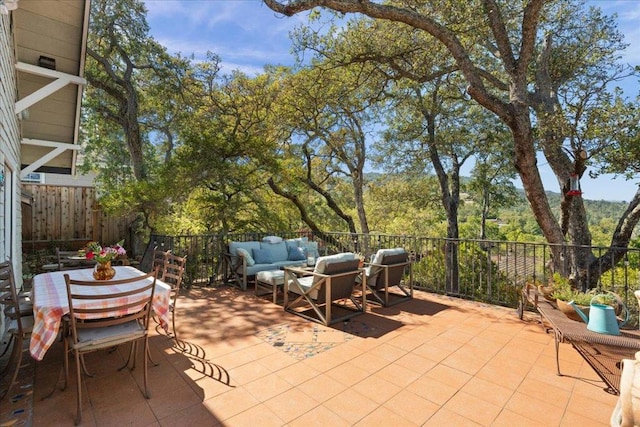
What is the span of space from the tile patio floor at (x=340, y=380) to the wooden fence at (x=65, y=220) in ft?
21.2

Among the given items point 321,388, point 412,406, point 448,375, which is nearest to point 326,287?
point 321,388

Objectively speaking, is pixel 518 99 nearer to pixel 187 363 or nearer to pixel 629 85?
pixel 629 85

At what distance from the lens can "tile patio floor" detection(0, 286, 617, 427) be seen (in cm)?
239

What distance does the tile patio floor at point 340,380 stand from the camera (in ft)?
7.84

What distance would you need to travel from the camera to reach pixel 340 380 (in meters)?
2.91

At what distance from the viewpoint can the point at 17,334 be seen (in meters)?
2.70

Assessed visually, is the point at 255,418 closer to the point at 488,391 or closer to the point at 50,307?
the point at 50,307

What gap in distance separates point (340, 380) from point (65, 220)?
964 centimetres

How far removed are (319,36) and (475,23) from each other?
3.37 metres

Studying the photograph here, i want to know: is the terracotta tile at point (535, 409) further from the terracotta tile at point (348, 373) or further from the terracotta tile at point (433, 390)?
the terracotta tile at point (348, 373)

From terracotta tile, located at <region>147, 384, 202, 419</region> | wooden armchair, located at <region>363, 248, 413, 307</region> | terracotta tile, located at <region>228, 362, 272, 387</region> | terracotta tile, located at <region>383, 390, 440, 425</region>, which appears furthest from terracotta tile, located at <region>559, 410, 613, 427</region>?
wooden armchair, located at <region>363, 248, 413, 307</region>

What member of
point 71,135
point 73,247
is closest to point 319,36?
→ point 71,135

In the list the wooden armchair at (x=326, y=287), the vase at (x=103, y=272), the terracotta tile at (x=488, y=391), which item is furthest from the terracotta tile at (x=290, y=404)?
the vase at (x=103, y=272)

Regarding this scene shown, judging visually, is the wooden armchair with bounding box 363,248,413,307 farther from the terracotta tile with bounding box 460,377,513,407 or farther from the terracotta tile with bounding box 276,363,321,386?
the terracotta tile with bounding box 460,377,513,407
